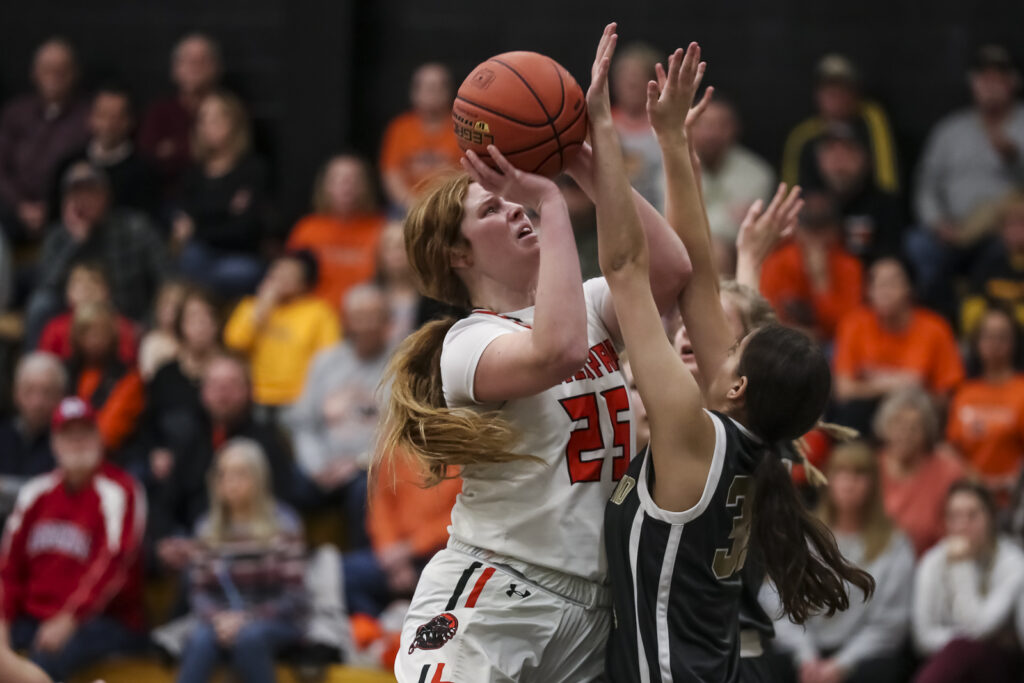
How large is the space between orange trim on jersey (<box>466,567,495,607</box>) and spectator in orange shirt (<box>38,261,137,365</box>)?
212 inches

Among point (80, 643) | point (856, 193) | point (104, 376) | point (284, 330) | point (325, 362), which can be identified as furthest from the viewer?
point (856, 193)

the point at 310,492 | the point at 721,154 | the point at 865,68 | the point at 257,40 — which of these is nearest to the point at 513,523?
the point at 310,492

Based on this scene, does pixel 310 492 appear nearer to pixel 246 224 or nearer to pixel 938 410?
pixel 246 224

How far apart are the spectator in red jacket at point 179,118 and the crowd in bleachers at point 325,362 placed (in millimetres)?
21

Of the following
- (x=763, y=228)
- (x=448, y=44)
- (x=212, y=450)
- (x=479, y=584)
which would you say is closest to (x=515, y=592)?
(x=479, y=584)

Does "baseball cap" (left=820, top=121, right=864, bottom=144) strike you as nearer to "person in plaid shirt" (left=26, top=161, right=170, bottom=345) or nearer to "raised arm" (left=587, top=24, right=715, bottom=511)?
"person in plaid shirt" (left=26, top=161, right=170, bottom=345)

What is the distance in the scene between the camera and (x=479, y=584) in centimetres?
342

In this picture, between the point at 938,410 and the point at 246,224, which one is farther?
the point at 246,224

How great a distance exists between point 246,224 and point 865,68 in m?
4.11

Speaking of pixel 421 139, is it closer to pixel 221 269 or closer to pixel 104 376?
pixel 221 269

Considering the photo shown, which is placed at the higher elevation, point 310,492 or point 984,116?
point 984,116

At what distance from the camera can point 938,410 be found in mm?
7297

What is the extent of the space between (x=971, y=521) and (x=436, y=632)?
11.6 feet

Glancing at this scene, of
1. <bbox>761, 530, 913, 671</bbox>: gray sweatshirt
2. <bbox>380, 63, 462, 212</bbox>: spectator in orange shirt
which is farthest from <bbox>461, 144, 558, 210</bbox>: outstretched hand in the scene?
<bbox>380, 63, 462, 212</bbox>: spectator in orange shirt
